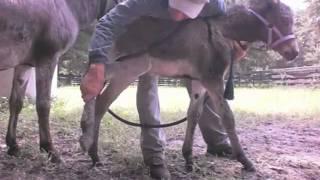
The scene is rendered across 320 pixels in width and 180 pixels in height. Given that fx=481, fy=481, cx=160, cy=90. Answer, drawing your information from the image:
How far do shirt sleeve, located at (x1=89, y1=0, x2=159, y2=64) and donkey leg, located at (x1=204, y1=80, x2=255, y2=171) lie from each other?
2.80ft

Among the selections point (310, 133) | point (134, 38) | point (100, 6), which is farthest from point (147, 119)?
point (310, 133)

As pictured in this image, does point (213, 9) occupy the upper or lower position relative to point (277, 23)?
upper

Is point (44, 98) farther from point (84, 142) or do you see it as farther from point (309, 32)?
point (309, 32)

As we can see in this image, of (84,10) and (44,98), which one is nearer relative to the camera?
(44,98)

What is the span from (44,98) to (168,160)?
1325 millimetres

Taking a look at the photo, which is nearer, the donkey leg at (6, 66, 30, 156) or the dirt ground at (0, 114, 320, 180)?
the dirt ground at (0, 114, 320, 180)

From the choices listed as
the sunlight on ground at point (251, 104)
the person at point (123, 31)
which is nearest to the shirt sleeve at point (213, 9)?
the person at point (123, 31)

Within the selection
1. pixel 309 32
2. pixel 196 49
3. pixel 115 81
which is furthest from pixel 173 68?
pixel 309 32

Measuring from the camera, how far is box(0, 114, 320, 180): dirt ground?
4.04 meters

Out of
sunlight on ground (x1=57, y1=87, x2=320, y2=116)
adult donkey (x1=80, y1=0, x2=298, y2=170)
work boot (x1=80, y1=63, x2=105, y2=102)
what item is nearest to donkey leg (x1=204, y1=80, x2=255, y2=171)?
adult donkey (x1=80, y1=0, x2=298, y2=170)

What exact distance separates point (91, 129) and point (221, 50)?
1.31 metres

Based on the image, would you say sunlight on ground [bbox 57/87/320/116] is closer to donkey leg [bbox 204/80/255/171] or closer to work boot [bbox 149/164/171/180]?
work boot [bbox 149/164/171/180]

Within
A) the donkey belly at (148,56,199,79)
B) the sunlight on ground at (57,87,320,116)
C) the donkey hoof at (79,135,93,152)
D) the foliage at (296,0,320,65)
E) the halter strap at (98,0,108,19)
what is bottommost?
the sunlight on ground at (57,87,320,116)

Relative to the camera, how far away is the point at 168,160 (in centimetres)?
469
